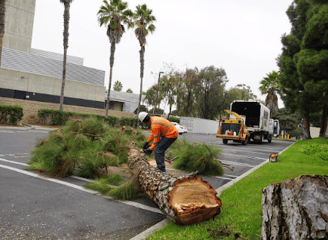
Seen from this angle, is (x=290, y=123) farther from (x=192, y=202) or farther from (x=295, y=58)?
(x=192, y=202)

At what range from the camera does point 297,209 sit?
2.25 meters

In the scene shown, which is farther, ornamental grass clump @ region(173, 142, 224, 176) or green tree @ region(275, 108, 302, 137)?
green tree @ region(275, 108, 302, 137)

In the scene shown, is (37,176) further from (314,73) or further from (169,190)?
(314,73)

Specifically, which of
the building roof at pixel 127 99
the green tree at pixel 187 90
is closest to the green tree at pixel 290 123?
the green tree at pixel 187 90

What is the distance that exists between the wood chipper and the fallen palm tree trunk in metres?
14.5

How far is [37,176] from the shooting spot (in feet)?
18.2

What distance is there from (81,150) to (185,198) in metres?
3.40

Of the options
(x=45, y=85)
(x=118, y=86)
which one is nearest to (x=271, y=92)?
(x=45, y=85)

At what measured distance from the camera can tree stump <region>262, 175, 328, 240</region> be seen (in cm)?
209

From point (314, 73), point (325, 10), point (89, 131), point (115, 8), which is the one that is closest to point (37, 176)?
point (89, 131)

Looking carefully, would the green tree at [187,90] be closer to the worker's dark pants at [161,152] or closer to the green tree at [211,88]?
the green tree at [211,88]

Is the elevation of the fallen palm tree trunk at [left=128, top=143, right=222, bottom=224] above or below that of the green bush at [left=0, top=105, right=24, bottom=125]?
below

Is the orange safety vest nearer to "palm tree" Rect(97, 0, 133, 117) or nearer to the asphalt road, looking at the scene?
the asphalt road

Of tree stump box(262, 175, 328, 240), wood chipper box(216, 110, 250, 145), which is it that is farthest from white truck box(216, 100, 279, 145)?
tree stump box(262, 175, 328, 240)
